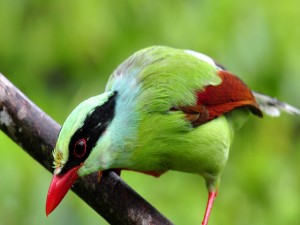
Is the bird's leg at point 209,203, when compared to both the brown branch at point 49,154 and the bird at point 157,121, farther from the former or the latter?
the brown branch at point 49,154

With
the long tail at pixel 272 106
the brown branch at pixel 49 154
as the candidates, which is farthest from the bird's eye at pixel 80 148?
the long tail at pixel 272 106

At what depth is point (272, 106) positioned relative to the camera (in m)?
5.22

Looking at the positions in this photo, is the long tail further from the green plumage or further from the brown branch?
the brown branch

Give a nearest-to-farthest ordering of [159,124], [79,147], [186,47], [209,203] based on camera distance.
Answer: [79,147]
[159,124]
[209,203]
[186,47]

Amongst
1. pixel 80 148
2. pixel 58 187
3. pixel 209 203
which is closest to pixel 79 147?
pixel 80 148

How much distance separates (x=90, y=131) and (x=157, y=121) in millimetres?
556

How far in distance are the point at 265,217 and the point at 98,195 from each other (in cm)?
151

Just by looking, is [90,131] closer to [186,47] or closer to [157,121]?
[157,121]

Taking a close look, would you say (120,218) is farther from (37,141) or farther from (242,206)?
(242,206)

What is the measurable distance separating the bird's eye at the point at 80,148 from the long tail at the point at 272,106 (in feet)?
5.58

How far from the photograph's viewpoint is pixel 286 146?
569cm

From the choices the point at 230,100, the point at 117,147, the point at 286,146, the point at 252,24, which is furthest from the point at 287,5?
the point at 117,147

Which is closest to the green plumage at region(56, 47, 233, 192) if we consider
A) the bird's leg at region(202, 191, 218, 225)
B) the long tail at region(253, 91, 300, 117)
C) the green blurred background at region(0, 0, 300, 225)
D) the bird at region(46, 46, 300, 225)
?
the bird at region(46, 46, 300, 225)

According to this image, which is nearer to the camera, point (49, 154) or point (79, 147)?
point (79, 147)
